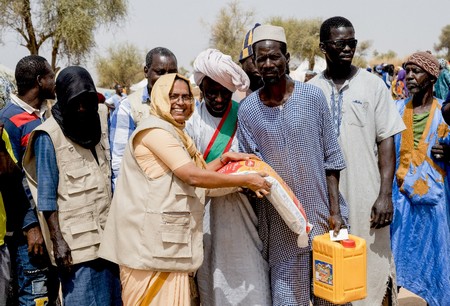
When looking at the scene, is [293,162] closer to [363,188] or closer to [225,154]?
[225,154]

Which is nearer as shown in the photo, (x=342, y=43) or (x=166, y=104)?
(x=166, y=104)

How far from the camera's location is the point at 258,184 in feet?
9.16

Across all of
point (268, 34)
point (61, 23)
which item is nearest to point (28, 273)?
point (268, 34)

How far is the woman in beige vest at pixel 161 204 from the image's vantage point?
275 cm

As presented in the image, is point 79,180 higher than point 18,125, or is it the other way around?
point 18,125

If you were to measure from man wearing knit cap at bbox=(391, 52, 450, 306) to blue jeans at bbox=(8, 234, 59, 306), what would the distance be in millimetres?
2907

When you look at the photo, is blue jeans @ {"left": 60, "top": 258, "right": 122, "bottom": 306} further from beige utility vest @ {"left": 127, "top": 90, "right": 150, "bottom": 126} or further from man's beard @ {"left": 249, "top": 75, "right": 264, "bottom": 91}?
man's beard @ {"left": 249, "top": 75, "right": 264, "bottom": 91}

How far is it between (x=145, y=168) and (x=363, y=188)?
4.80 ft

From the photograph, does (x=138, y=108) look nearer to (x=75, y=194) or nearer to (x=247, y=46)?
(x=247, y=46)

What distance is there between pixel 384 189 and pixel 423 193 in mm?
1121

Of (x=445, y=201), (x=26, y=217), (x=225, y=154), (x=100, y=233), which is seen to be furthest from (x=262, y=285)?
(x=445, y=201)

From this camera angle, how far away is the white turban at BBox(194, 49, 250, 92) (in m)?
3.12

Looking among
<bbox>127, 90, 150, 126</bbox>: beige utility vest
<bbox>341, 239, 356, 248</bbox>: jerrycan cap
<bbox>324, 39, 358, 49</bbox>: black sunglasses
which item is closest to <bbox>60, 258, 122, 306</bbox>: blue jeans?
<bbox>127, 90, 150, 126</bbox>: beige utility vest

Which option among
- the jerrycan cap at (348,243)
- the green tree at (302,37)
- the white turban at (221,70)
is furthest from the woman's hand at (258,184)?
the green tree at (302,37)
